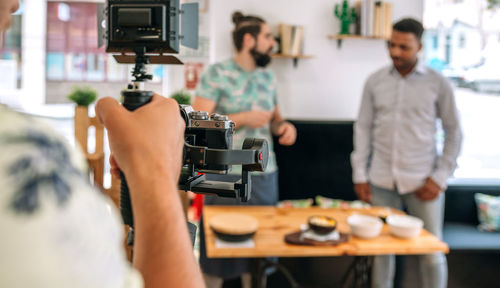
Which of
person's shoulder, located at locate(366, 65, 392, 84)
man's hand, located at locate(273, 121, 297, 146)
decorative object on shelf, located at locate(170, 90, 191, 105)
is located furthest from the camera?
decorative object on shelf, located at locate(170, 90, 191, 105)

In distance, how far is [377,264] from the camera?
2797 millimetres

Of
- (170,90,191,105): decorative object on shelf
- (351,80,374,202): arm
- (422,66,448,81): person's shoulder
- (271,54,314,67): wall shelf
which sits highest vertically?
(271,54,314,67): wall shelf

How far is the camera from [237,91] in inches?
96.7

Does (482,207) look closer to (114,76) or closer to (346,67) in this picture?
(346,67)

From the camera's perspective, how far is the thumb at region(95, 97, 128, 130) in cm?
55

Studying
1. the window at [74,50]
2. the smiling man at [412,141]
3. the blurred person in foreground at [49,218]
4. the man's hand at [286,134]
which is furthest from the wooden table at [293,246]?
the window at [74,50]

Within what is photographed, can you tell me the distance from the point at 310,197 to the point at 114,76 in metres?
2.84

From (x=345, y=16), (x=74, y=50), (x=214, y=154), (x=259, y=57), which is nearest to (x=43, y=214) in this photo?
(x=214, y=154)

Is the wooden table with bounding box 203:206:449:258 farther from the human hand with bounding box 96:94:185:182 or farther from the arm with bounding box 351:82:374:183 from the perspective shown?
the human hand with bounding box 96:94:185:182

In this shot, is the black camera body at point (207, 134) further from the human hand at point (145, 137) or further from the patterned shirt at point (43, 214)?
the patterned shirt at point (43, 214)

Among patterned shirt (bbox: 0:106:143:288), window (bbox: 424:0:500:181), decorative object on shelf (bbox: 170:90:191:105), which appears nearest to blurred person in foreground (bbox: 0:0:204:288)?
patterned shirt (bbox: 0:106:143:288)

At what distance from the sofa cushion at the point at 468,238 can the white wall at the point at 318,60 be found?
129 cm

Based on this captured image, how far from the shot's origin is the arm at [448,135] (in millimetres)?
2654

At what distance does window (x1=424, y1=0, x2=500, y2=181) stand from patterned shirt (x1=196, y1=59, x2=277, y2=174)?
7.67ft
